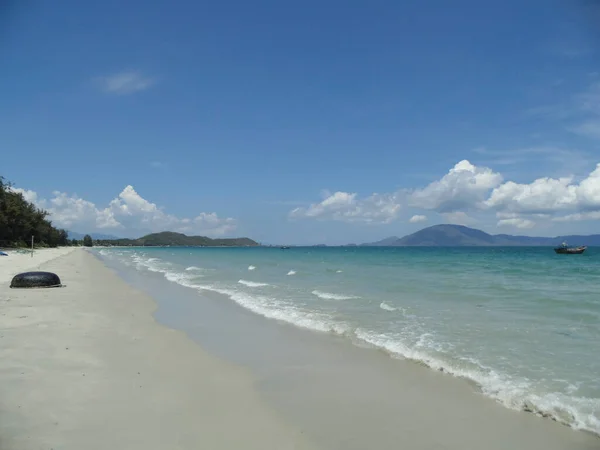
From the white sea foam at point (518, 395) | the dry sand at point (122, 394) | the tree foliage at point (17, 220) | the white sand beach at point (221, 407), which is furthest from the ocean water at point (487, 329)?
the tree foliage at point (17, 220)

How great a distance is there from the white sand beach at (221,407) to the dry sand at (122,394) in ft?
0.07

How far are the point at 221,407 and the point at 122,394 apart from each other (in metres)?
1.82

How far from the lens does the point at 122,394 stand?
7.03 metres

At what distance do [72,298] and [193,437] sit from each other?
16.3m

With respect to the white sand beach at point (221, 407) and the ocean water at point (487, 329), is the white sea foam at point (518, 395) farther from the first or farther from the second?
the white sand beach at point (221, 407)

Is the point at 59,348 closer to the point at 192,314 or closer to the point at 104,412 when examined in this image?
the point at 104,412

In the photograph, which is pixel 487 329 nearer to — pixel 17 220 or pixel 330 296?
pixel 330 296

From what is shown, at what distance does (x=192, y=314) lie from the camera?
1631 cm

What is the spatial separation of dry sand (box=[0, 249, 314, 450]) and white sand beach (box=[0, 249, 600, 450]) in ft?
0.07

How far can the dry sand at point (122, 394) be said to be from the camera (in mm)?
5465

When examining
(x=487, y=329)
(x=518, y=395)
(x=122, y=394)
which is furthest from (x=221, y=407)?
(x=487, y=329)

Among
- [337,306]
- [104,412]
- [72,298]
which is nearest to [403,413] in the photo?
[104,412]

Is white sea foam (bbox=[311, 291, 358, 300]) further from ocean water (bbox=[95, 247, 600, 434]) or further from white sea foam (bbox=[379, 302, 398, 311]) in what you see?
white sea foam (bbox=[379, 302, 398, 311])

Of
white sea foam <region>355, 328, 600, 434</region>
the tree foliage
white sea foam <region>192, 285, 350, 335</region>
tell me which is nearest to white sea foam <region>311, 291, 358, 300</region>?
white sea foam <region>192, 285, 350, 335</region>
